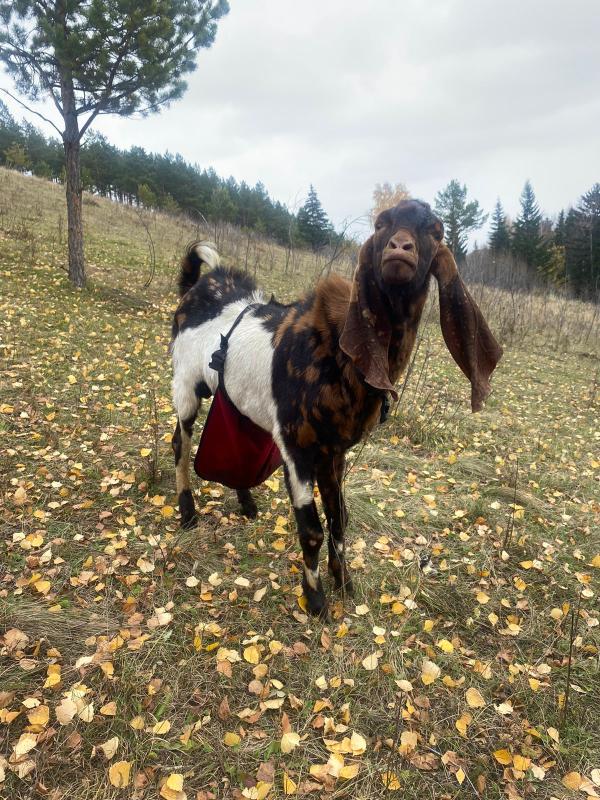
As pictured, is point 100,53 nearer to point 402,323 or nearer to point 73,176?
point 73,176

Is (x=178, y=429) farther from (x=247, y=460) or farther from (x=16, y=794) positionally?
(x=16, y=794)

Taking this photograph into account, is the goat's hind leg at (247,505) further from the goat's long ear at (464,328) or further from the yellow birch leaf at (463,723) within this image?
the goat's long ear at (464,328)

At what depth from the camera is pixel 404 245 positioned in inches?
73.0

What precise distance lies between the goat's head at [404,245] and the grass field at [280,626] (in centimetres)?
191

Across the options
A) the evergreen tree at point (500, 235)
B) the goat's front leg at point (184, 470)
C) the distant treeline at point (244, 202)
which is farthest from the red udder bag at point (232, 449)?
the evergreen tree at point (500, 235)

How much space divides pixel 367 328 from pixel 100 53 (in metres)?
9.82

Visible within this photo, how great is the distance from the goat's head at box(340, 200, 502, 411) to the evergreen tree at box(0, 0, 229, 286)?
943 cm

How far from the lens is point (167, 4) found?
8414 mm

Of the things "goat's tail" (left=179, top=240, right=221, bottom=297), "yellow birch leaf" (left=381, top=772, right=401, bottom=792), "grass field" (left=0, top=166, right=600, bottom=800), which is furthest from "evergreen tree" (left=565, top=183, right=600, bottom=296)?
"yellow birch leaf" (left=381, top=772, right=401, bottom=792)

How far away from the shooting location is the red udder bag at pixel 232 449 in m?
3.21

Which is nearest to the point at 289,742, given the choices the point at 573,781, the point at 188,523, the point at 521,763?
the point at 521,763

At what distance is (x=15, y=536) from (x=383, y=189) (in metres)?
43.7

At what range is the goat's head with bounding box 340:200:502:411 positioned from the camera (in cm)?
190

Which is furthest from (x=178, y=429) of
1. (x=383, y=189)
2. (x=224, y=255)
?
(x=383, y=189)
